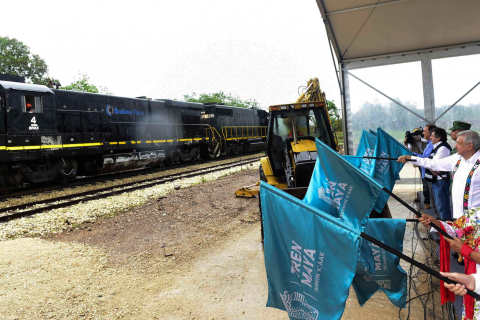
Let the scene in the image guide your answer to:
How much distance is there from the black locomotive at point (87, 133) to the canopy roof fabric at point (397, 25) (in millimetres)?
9456

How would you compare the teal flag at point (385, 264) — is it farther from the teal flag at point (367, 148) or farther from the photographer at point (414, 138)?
the photographer at point (414, 138)

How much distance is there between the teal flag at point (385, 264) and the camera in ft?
10.9

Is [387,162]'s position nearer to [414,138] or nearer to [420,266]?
[414,138]

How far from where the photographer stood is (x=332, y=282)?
2.32 metres

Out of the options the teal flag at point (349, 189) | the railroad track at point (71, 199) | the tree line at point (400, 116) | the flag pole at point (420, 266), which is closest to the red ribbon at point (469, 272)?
the flag pole at point (420, 266)

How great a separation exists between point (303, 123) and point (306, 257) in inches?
204

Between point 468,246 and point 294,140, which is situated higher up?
point 294,140

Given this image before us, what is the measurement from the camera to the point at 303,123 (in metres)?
7.29

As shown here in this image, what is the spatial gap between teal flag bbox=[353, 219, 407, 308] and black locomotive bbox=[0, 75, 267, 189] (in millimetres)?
10681

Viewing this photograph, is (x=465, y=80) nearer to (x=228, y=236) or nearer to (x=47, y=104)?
(x=228, y=236)

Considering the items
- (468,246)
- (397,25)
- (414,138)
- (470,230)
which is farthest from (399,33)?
(468,246)

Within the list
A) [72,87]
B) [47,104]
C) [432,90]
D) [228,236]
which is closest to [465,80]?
[432,90]

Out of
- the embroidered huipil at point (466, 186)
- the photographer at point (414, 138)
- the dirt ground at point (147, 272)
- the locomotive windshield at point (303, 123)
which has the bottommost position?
the dirt ground at point (147, 272)

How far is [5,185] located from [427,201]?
11.8 meters
